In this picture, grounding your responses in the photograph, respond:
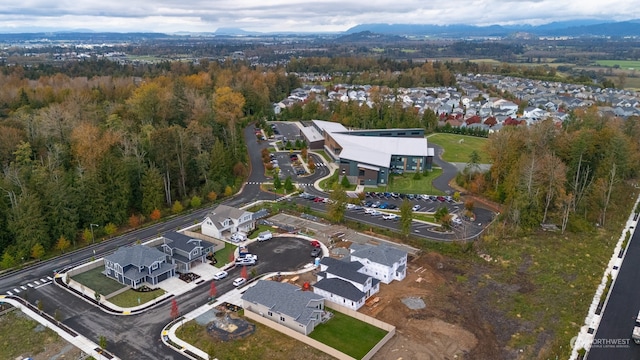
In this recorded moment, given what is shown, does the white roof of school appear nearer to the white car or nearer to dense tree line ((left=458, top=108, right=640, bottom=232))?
dense tree line ((left=458, top=108, right=640, bottom=232))

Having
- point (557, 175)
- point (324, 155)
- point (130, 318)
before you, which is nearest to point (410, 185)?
point (557, 175)

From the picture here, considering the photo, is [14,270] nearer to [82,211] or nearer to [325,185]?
[82,211]

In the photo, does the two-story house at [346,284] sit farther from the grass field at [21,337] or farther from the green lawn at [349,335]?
the grass field at [21,337]

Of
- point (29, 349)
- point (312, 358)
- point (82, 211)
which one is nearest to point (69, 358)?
point (29, 349)

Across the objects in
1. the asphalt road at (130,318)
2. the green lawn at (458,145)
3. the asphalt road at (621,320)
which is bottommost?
the asphalt road at (621,320)

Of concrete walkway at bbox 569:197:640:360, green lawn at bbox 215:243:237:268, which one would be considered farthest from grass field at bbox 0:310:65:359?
concrete walkway at bbox 569:197:640:360

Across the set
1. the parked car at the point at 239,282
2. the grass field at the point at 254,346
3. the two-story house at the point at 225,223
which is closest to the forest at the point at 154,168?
the two-story house at the point at 225,223
